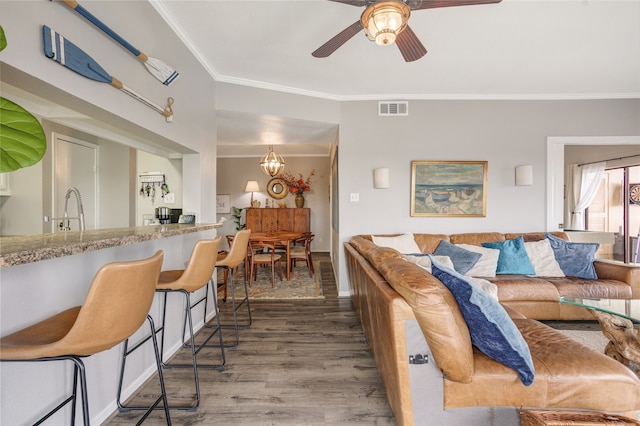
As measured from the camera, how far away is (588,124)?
3682mm

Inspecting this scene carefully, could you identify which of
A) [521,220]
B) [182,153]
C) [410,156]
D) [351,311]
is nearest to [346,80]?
[410,156]

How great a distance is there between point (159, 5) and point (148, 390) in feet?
8.99

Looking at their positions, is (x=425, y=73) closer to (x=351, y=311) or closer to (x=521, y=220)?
(x=521, y=220)

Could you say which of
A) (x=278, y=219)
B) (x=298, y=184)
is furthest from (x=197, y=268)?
(x=298, y=184)

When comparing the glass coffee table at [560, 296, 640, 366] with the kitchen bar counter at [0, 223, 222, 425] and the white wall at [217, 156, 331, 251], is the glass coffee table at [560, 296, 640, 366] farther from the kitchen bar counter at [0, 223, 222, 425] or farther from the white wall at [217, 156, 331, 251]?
the white wall at [217, 156, 331, 251]

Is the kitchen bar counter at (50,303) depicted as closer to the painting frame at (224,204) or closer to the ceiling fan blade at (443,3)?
the ceiling fan blade at (443,3)

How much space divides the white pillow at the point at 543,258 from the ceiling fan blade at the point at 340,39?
2973mm

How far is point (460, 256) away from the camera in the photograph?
309 cm

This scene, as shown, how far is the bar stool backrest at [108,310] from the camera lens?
0.89 m

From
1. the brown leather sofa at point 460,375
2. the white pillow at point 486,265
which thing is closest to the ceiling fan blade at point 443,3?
the brown leather sofa at point 460,375

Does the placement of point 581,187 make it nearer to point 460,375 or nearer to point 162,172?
point 460,375

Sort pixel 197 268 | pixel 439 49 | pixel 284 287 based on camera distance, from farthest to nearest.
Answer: pixel 284 287
pixel 439 49
pixel 197 268

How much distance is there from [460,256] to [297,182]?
4.69 meters

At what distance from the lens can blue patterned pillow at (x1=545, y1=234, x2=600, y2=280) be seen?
2.96 metres
